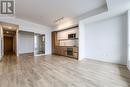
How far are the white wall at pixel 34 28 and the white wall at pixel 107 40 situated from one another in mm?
3796

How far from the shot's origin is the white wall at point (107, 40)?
13.7 ft

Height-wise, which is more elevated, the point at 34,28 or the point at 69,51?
the point at 34,28

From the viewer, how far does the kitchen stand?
20.4ft

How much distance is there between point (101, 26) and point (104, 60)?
198 cm

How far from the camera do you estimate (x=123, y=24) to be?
4.12 metres

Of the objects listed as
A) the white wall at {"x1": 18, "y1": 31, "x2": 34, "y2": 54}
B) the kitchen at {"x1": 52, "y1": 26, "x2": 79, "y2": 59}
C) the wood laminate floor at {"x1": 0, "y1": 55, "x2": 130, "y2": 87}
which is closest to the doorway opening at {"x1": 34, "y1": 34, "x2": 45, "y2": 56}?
the kitchen at {"x1": 52, "y1": 26, "x2": 79, "y2": 59}

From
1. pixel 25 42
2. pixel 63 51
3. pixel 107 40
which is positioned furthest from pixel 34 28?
pixel 107 40

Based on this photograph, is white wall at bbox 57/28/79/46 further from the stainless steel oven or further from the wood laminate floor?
the wood laminate floor

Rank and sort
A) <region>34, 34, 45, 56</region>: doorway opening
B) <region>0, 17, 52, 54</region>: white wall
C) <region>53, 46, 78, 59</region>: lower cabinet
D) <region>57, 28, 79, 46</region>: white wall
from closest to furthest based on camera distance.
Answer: <region>0, 17, 52, 54</region>: white wall → <region>53, 46, 78, 59</region>: lower cabinet → <region>57, 28, 79, 46</region>: white wall → <region>34, 34, 45, 56</region>: doorway opening

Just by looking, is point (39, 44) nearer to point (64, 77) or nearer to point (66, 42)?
point (66, 42)

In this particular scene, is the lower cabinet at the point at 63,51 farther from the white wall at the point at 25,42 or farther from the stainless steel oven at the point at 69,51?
the white wall at the point at 25,42

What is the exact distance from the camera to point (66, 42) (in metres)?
7.31

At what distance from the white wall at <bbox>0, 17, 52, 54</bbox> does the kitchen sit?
0.48m

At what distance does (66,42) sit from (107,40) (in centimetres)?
341
